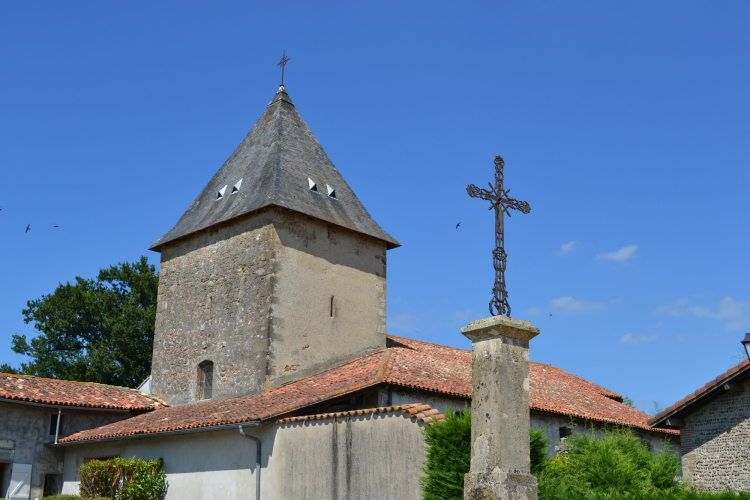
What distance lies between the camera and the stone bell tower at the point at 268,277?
62.4 feet

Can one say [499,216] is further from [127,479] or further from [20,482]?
[20,482]

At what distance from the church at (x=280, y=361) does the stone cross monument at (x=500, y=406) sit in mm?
3491

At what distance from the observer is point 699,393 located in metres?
16.2

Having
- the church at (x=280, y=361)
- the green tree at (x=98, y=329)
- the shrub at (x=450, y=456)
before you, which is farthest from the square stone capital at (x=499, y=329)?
the green tree at (x=98, y=329)

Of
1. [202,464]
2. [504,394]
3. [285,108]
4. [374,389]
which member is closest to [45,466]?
[202,464]

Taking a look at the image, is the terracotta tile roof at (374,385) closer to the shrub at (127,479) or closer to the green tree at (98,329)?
the shrub at (127,479)

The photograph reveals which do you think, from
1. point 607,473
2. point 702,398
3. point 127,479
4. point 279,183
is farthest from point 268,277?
point 702,398

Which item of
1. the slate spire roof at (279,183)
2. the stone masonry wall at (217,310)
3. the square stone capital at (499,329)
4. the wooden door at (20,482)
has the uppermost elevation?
the slate spire roof at (279,183)

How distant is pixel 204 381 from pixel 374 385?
22.8 feet

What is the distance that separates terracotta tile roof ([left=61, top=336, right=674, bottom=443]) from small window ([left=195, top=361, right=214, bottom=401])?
0.52 m

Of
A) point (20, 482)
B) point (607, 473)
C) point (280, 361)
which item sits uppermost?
point (280, 361)

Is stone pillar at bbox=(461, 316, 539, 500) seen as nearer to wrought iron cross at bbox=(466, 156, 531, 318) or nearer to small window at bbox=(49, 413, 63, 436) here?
wrought iron cross at bbox=(466, 156, 531, 318)

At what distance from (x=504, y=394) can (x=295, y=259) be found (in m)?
11.3

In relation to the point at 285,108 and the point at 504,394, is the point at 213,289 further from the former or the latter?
the point at 504,394
